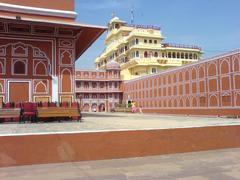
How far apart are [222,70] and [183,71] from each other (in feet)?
23.4

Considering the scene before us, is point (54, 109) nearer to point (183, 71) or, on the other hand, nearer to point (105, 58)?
point (183, 71)

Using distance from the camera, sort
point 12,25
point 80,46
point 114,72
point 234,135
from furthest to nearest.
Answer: point 114,72 < point 80,46 < point 12,25 < point 234,135

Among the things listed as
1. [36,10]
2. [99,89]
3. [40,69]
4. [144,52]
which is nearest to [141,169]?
[40,69]

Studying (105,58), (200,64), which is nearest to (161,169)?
(200,64)

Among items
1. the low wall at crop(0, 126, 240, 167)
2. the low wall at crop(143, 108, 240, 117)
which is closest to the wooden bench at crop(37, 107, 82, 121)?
the low wall at crop(0, 126, 240, 167)

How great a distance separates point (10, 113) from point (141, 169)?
320 inches

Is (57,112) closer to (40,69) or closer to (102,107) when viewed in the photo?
(40,69)

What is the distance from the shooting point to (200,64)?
34219mm

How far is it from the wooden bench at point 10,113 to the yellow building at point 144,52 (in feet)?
147

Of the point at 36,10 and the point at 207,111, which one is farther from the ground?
the point at 36,10

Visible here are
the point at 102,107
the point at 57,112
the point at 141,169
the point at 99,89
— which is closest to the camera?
the point at 141,169

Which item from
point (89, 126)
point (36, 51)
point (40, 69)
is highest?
point (36, 51)

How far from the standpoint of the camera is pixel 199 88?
1347 inches

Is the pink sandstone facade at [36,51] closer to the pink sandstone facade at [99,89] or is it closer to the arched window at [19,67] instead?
the arched window at [19,67]
